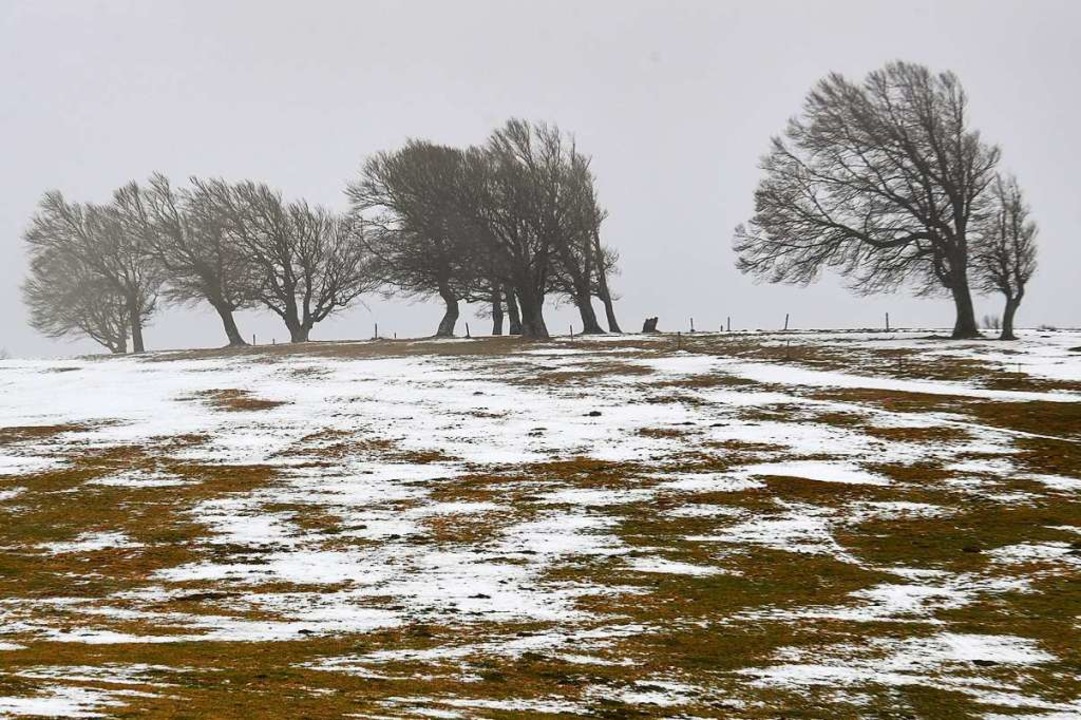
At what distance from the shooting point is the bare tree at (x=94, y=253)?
7331 centimetres

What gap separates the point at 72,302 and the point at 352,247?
73.5 ft

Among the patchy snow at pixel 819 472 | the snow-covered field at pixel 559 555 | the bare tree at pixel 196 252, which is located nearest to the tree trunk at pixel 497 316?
the bare tree at pixel 196 252

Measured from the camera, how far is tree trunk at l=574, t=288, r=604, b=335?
62531mm

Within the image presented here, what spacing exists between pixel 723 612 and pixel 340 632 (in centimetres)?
378

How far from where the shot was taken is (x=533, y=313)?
57.5 metres

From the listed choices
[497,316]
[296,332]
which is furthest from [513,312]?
[296,332]

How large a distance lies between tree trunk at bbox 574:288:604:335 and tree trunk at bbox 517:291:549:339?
4.08 m

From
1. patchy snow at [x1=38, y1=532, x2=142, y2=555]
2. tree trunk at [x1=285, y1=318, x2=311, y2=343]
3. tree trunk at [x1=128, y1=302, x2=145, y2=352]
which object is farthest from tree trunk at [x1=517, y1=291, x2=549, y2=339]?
patchy snow at [x1=38, y1=532, x2=142, y2=555]

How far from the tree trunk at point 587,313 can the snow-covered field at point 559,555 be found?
32694 millimetres

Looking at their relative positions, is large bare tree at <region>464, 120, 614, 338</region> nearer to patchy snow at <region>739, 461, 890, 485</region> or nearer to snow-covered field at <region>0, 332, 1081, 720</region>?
snow-covered field at <region>0, 332, 1081, 720</region>

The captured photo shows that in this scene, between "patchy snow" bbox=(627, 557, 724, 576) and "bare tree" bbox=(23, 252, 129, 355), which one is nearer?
"patchy snow" bbox=(627, 557, 724, 576)

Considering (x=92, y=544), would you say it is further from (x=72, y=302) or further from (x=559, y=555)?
(x=72, y=302)

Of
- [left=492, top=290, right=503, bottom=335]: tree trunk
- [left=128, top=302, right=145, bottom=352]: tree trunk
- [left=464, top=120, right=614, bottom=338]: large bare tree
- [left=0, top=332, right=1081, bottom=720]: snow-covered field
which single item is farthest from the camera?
[left=128, top=302, right=145, bottom=352]: tree trunk

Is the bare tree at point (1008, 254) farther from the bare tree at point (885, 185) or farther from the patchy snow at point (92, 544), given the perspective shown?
the patchy snow at point (92, 544)
